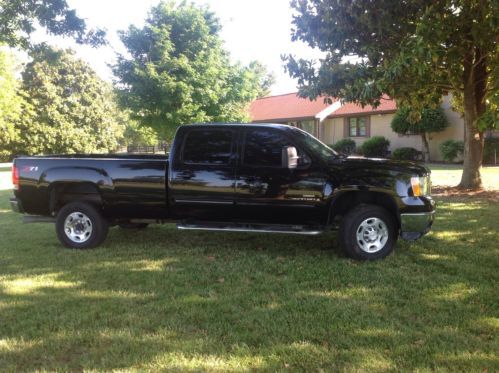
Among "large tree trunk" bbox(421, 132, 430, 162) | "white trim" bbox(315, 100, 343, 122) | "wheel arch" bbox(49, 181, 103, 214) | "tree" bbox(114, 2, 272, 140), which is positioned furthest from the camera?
"white trim" bbox(315, 100, 343, 122)

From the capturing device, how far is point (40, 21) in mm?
11164

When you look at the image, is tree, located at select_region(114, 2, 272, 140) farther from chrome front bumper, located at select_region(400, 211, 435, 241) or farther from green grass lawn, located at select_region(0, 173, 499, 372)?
chrome front bumper, located at select_region(400, 211, 435, 241)

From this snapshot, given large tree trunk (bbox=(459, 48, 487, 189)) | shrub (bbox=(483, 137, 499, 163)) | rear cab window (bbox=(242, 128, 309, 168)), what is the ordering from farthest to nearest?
shrub (bbox=(483, 137, 499, 163)), large tree trunk (bbox=(459, 48, 487, 189)), rear cab window (bbox=(242, 128, 309, 168))

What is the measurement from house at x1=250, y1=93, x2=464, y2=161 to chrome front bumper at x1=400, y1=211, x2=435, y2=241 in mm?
20875

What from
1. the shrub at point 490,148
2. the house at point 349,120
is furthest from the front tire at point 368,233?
the house at point 349,120

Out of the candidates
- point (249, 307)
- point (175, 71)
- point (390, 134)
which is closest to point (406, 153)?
point (390, 134)

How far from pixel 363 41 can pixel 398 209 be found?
21.6 ft

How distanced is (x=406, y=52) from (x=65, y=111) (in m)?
36.2

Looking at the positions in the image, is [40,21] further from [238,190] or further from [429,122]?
[429,122]

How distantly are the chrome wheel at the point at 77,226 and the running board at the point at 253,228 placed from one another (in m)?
1.53

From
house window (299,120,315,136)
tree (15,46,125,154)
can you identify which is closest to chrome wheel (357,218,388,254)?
house window (299,120,315,136)

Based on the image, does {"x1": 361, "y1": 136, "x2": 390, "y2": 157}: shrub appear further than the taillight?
Yes

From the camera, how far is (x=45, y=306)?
478 centimetres

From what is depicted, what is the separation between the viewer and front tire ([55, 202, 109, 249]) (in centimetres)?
721
